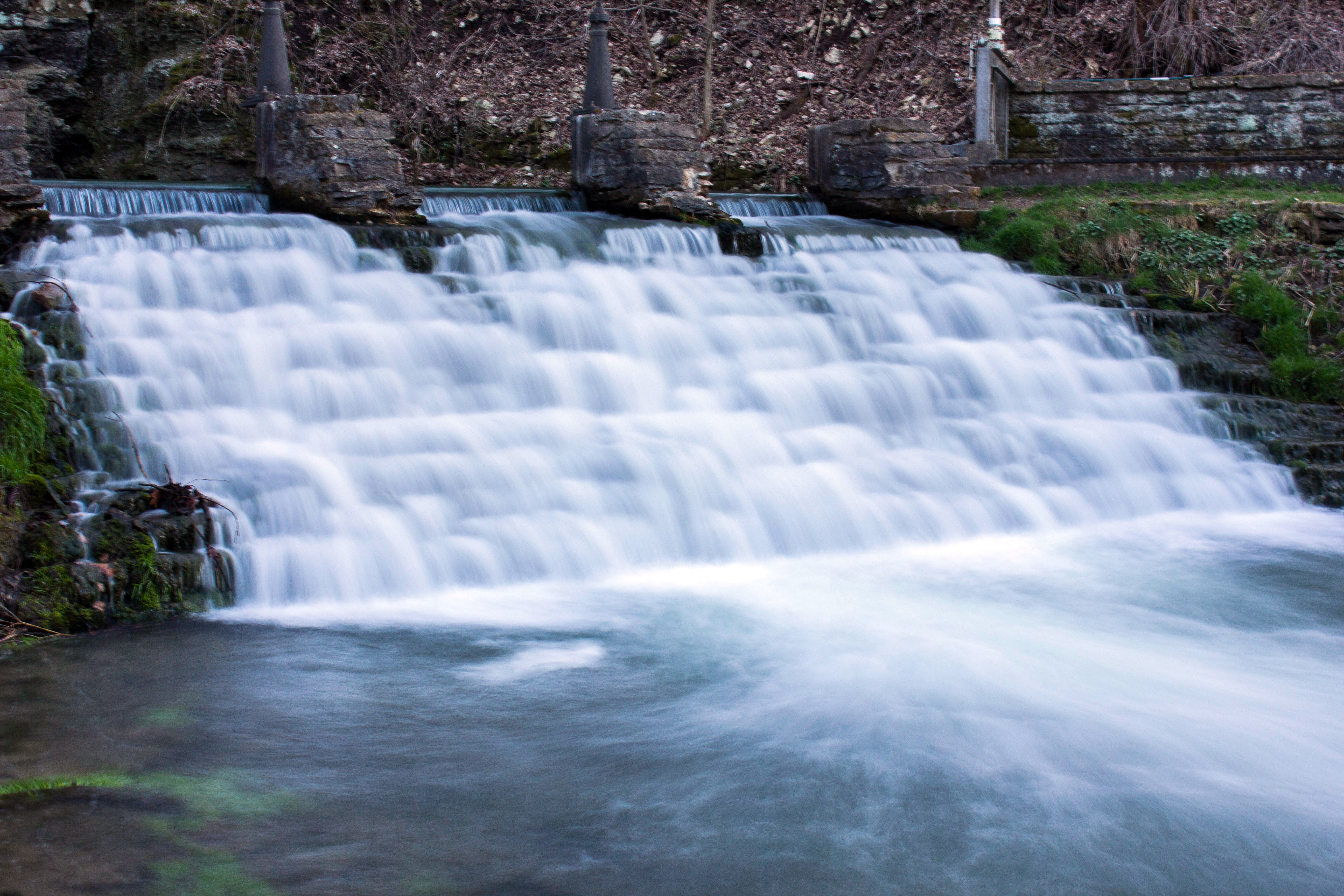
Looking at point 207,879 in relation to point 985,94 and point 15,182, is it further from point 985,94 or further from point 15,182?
point 985,94

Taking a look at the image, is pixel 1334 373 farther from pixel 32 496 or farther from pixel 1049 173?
pixel 32 496

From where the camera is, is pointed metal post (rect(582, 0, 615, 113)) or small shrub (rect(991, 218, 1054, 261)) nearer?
small shrub (rect(991, 218, 1054, 261))

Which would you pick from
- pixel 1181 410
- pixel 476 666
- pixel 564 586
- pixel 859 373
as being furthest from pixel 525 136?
pixel 476 666

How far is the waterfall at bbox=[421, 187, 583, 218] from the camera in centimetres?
1097

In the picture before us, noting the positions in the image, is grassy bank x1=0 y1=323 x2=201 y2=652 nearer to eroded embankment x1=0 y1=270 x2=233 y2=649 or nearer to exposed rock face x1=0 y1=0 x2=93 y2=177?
eroded embankment x1=0 y1=270 x2=233 y2=649

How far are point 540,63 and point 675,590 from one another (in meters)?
14.1

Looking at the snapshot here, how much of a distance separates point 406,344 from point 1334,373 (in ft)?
23.6

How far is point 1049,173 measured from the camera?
13.2 metres

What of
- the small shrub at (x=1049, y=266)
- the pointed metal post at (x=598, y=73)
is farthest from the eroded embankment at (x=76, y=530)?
the small shrub at (x=1049, y=266)

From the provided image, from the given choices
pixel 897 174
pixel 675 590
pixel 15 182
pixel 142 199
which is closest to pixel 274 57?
pixel 142 199

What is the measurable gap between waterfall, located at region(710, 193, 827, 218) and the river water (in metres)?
1.66

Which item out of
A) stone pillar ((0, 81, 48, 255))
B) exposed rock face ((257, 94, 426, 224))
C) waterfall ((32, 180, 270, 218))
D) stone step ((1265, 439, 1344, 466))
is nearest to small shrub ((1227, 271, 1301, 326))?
stone step ((1265, 439, 1344, 466))

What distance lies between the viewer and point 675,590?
246 inches

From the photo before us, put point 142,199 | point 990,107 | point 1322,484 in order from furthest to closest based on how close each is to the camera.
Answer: point 990,107 < point 142,199 < point 1322,484
